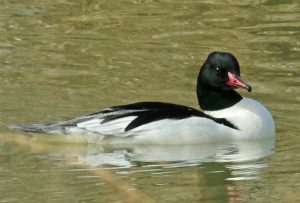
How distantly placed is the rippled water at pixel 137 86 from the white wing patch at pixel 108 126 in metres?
0.16

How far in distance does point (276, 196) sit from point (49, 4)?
9.47m

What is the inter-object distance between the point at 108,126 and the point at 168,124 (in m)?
0.58

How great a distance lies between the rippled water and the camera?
36.0ft

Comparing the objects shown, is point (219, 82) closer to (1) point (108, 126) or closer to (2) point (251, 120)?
(2) point (251, 120)

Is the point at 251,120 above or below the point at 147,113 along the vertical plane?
below

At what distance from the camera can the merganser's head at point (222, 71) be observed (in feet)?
42.3

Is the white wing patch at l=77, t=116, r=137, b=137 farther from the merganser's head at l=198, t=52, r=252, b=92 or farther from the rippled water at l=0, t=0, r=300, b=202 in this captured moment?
the merganser's head at l=198, t=52, r=252, b=92

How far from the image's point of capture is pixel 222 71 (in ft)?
42.5

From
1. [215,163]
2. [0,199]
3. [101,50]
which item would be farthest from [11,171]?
[101,50]

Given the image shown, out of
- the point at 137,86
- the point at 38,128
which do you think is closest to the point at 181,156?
the point at 38,128

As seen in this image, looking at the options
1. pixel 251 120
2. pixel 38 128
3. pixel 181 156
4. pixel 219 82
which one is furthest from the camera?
pixel 219 82

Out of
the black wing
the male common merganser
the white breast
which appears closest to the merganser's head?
the male common merganser

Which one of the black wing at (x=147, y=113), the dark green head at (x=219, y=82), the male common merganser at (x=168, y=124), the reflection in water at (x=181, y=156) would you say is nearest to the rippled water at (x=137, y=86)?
the reflection in water at (x=181, y=156)

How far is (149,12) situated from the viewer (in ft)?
62.6
